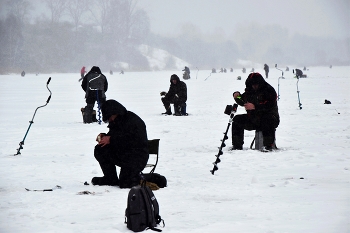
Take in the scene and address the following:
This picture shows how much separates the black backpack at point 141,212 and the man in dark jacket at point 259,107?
4.77 m

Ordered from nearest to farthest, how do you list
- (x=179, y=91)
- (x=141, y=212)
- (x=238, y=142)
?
(x=141, y=212)
(x=238, y=142)
(x=179, y=91)

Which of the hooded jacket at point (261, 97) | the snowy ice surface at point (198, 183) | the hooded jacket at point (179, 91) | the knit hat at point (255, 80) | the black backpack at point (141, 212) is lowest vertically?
the snowy ice surface at point (198, 183)

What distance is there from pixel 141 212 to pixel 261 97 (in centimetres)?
509

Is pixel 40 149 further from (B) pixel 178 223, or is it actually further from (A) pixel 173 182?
(B) pixel 178 223

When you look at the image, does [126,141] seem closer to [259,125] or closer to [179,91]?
[259,125]

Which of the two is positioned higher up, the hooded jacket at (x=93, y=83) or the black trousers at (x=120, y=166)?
the hooded jacket at (x=93, y=83)

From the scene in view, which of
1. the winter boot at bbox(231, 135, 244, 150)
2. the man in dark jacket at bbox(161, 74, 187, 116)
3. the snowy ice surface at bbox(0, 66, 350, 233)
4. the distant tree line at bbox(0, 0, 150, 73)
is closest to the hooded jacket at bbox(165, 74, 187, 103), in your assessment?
the man in dark jacket at bbox(161, 74, 187, 116)

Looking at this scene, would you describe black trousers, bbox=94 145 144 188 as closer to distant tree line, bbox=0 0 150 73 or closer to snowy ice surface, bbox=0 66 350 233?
snowy ice surface, bbox=0 66 350 233

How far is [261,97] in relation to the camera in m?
9.65

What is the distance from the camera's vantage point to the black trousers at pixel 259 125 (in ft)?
31.8

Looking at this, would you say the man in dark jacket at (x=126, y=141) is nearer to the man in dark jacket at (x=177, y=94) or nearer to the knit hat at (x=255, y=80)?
the knit hat at (x=255, y=80)

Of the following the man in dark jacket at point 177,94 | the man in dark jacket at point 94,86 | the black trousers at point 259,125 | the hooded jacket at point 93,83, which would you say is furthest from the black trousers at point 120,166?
the man in dark jacket at point 177,94

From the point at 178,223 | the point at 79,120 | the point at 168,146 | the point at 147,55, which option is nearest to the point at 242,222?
the point at 178,223

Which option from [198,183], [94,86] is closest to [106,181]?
[198,183]
